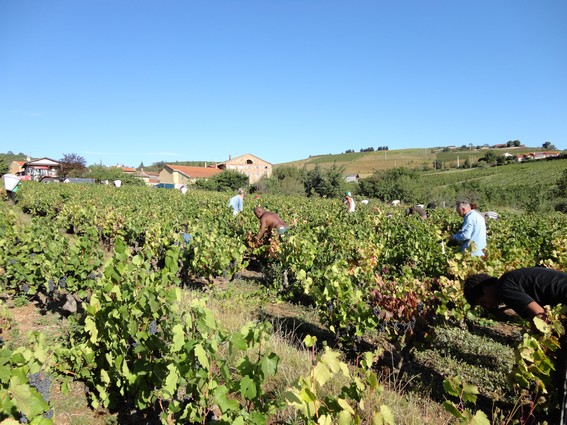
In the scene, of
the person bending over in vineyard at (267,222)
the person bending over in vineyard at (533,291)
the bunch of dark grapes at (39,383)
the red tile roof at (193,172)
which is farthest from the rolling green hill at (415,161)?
the bunch of dark grapes at (39,383)

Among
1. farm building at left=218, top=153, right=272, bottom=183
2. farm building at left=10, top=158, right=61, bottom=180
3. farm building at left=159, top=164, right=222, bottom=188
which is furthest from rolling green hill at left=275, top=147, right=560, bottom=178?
farm building at left=10, top=158, right=61, bottom=180

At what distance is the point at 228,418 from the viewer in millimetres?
1983

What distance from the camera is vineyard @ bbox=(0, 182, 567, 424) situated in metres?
1.96

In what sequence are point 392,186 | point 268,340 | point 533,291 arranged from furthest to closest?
point 392,186, point 533,291, point 268,340

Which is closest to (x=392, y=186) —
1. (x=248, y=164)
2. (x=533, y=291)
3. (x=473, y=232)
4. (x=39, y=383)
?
(x=473, y=232)

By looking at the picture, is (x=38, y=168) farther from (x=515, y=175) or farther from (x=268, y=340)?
(x=268, y=340)

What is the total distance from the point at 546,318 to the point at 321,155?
129869mm

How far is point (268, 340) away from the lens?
2.06 m

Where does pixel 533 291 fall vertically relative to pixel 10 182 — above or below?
below

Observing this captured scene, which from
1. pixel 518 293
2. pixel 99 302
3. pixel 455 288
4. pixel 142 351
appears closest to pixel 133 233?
pixel 99 302

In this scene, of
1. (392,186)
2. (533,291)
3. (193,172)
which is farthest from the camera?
(193,172)

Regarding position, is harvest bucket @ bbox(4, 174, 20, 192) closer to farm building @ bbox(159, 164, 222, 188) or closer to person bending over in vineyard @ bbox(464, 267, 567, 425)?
person bending over in vineyard @ bbox(464, 267, 567, 425)

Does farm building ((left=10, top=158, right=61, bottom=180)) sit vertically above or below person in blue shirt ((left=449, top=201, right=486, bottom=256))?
above

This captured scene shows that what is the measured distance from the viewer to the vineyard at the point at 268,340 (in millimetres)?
1955
